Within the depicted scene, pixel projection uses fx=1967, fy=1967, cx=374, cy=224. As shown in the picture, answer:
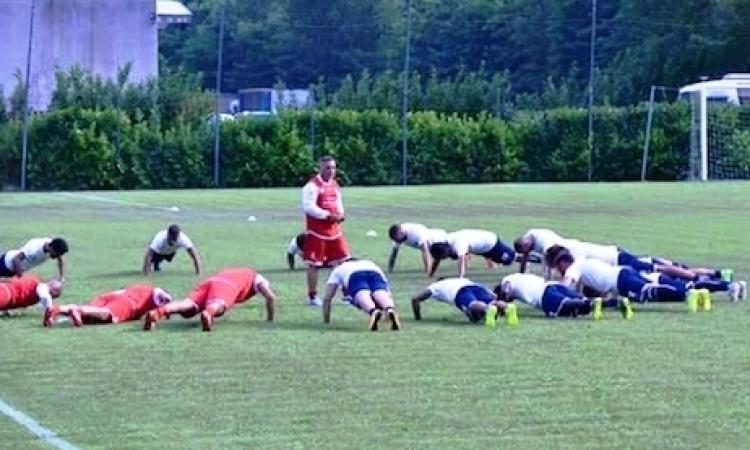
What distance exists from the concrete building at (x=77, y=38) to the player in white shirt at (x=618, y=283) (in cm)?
4819

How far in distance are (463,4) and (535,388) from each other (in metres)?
83.1

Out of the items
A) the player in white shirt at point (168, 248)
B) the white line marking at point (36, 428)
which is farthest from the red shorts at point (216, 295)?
the player in white shirt at point (168, 248)

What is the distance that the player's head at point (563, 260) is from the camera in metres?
20.2

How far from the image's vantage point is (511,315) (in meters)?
18.9

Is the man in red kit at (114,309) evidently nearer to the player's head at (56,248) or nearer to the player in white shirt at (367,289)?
the player in white shirt at (367,289)

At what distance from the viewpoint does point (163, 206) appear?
4647 centimetres

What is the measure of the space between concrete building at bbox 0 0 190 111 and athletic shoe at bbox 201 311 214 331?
48.7 meters

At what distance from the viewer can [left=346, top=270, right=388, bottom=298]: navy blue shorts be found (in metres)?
18.8

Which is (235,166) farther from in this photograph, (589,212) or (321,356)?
(321,356)

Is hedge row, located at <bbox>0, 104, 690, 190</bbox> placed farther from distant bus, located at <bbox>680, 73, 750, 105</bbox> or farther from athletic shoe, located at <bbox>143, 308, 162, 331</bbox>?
athletic shoe, located at <bbox>143, 308, 162, 331</bbox>

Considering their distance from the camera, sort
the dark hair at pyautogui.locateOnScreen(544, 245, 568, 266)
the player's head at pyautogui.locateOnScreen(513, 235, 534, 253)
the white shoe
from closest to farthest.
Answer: the dark hair at pyautogui.locateOnScreen(544, 245, 568, 266), the white shoe, the player's head at pyautogui.locateOnScreen(513, 235, 534, 253)

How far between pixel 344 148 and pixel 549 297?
138 ft

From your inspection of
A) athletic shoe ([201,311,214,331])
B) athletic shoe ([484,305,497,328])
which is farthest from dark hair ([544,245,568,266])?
athletic shoe ([201,311,214,331])

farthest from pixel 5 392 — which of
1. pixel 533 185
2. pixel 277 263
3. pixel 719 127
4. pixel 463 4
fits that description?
pixel 463 4
